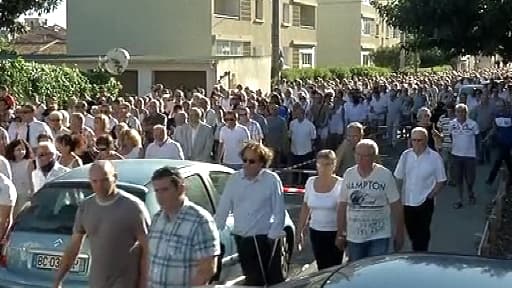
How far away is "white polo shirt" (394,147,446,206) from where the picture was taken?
392 inches

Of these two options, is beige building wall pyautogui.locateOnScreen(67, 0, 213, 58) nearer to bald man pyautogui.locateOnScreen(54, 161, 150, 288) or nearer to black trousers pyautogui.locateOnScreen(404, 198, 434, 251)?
black trousers pyautogui.locateOnScreen(404, 198, 434, 251)

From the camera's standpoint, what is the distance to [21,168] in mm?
9992

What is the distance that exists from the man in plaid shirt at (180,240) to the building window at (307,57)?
178 feet

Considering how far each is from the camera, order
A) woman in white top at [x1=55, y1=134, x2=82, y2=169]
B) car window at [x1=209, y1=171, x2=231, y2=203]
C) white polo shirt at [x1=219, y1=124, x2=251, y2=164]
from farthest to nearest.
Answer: white polo shirt at [x1=219, y1=124, x2=251, y2=164], woman in white top at [x1=55, y1=134, x2=82, y2=169], car window at [x1=209, y1=171, x2=231, y2=203]

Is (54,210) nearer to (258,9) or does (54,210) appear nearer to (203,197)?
(203,197)

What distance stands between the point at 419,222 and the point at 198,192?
269 centimetres

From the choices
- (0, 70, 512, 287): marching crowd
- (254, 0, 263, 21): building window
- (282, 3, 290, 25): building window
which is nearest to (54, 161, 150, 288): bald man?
(0, 70, 512, 287): marching crowd

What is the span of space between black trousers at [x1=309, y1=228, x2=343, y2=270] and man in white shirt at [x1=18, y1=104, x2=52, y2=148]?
15.9ft

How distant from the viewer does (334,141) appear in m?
20.2

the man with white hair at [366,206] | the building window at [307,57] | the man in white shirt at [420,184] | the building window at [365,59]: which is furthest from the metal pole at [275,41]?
the building window at [365,59]

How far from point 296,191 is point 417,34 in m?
4.28

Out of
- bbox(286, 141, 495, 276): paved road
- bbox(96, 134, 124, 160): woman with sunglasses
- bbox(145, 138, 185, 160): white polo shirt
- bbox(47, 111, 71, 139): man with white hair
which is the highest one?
bbox(47, 111, 71, 139): man with white hair

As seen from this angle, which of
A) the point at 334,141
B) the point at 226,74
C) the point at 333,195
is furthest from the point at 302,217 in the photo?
the point at 226,74

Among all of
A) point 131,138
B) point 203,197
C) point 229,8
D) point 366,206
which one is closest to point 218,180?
point 203,197
